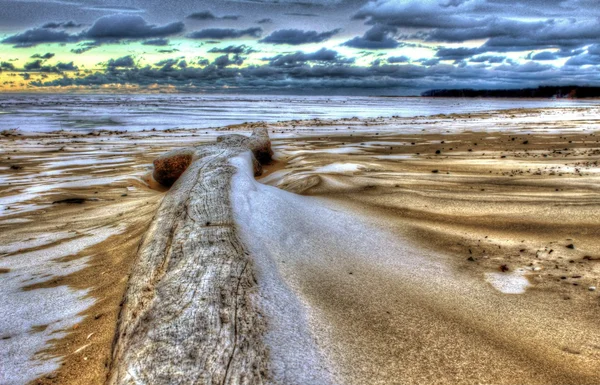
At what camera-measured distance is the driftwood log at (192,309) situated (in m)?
1.30

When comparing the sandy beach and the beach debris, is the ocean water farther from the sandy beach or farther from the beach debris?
the sandy beach

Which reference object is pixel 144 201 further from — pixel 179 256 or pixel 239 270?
pixel 239 270

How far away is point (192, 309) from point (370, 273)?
112cm

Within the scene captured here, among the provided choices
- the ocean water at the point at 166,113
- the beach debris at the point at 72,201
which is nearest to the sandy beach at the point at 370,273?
the beach debris at the point at 72,201

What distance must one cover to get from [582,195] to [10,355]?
448 centimetres

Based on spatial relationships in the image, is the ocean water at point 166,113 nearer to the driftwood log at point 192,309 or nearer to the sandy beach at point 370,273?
the sandy beach at point 370,273

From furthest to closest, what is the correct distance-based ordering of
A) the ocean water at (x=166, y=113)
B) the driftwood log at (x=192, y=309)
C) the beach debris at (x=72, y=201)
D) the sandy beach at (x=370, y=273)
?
the ocean water at (x=166, y=113)
the beach debris at (x=72, y=201)
the sandy beach at (x=370, y=273)
the driftwood log at (x=192, y=309)

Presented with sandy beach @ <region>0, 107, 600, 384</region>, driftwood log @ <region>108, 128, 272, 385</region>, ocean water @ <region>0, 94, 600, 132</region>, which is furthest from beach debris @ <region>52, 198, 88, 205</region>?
ocean water @ <region>0, 94, 600, 132</region>

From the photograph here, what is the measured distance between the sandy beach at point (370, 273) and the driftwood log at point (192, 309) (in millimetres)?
113

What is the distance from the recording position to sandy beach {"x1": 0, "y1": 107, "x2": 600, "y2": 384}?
1.57 m

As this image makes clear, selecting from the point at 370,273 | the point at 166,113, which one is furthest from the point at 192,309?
the point at 166,113

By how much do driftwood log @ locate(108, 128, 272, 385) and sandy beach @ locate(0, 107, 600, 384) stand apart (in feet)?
0.37

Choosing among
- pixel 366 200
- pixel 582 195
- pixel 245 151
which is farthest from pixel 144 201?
pixel 582 195

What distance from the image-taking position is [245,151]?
555 centimetres
